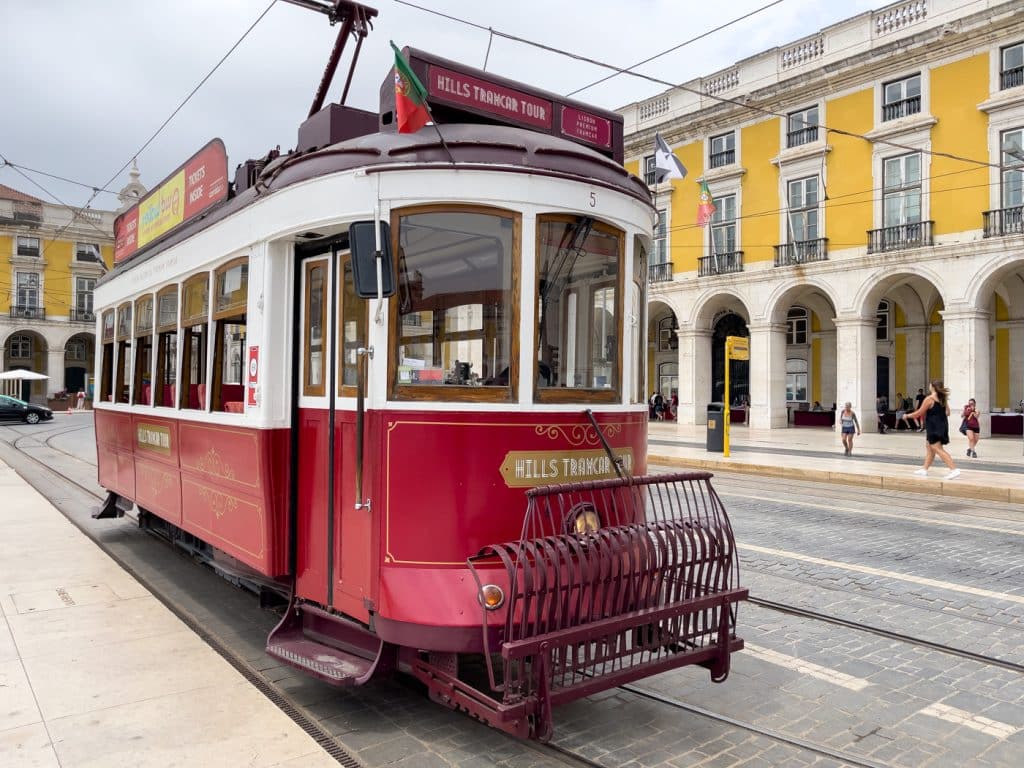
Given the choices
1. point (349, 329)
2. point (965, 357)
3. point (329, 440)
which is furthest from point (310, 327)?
point (965, 357)

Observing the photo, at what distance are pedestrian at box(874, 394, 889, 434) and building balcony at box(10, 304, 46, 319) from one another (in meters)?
50.6

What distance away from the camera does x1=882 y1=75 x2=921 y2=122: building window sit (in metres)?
25.3

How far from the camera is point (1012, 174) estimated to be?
23125 mm

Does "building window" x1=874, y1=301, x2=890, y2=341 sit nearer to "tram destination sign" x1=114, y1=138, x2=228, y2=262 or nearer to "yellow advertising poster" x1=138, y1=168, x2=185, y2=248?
"tram destination sign" x1=114, y1=138, x2=228, y2=262

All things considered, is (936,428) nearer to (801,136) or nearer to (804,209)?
(804,209)

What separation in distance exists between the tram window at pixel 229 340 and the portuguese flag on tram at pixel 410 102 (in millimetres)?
1622

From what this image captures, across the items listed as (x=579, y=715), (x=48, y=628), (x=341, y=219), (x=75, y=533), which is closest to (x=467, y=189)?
(x=341, y=219)

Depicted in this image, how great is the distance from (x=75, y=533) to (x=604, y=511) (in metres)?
7.40

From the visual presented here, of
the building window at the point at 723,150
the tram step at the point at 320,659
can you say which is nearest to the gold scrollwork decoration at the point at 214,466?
the tram step at the point at 320,659

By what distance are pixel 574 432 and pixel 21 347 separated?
61.5 meters

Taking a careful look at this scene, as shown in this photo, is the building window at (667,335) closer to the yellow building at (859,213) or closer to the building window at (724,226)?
the yellow building at (859,213)

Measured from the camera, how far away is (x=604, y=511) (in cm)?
418

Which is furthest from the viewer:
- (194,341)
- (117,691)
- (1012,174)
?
(1012,174)

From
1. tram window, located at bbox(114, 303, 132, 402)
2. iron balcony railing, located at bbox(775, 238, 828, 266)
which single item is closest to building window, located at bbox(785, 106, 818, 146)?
iron balcony railing, located at bbox(775, 238, 828, 266)
